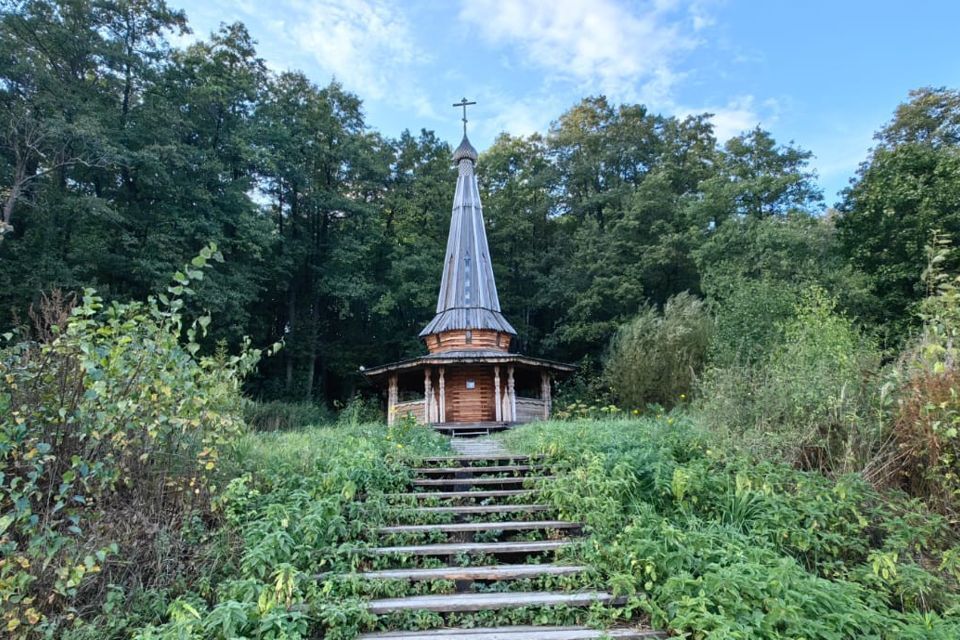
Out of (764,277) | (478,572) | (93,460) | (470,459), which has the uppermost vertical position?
(764,277)

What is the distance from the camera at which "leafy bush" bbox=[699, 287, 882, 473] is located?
4.86 meters

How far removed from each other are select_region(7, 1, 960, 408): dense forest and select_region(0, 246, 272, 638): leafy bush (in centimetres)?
1340

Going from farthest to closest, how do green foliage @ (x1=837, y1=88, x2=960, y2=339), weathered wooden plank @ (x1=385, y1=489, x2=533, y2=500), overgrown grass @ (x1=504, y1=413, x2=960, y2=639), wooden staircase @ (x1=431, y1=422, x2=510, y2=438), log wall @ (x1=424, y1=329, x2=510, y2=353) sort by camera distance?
log wall @ (x1=424, y1=329, x2=510, y2=353) → green foliage @ (x1=837, y1=88, x2=960, y2=339) → wooden staircase @ (x1=431, y1=422, x2=510, y2=438) → weathered wooden plank @ (x1=385, y1=489, x2=533, y2=500) → overgrown grass @ (x1=504, y1=413, x2=960, y2=639)

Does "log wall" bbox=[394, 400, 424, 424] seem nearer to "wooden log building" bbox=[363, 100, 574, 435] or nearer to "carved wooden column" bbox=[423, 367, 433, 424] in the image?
"wooden log building" bbox=[363, 100, 574, 435]

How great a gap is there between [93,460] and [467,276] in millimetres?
14708

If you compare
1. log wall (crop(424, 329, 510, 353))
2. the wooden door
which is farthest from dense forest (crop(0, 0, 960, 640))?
log wall (crop(424, 329, 510, 353))

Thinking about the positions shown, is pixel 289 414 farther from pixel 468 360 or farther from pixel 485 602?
pixel 485 602

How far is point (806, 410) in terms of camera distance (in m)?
5.21

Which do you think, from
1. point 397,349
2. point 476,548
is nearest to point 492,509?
point 476,548

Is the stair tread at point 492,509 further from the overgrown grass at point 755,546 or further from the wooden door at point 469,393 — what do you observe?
the wooden door at point 469,393

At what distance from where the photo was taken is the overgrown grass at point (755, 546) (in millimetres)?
2973

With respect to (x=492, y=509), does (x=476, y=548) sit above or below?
below

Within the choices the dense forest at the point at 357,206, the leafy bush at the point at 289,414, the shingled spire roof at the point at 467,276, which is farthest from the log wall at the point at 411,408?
the dense forest at the point at 357,206

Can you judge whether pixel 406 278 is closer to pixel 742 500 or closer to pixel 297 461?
pixel 297 461
